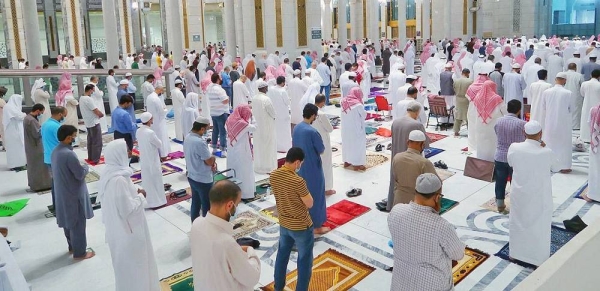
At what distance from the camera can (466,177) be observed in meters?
6.66

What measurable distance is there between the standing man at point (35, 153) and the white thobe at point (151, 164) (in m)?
1.62

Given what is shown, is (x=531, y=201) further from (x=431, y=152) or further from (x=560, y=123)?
(x=431, y=152)

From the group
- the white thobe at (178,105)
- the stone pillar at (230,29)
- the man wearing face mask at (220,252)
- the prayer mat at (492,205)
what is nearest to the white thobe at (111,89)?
the white thobe at (178,105)

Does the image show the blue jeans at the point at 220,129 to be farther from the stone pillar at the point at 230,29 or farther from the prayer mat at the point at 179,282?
the stone pillar at the point at 230,29

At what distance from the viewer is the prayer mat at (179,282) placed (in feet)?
13.8

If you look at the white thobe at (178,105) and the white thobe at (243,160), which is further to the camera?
the white thobe at (178,105)

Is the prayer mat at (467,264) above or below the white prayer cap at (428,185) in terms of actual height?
below

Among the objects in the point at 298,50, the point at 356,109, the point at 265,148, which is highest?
the point at 298,50

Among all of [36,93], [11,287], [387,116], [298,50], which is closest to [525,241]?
[11,287]

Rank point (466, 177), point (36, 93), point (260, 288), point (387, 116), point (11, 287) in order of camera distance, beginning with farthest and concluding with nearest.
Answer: point (387, 116) < point (36, 93) < point (466, 177) < point (260, 288) < point (11, 287)

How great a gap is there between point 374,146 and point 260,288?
469 centimetres

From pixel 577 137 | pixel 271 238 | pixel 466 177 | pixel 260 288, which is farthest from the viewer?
pixel 577 137

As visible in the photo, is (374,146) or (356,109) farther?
(374,146)

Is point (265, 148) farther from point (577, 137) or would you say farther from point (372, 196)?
point (577, 137)
